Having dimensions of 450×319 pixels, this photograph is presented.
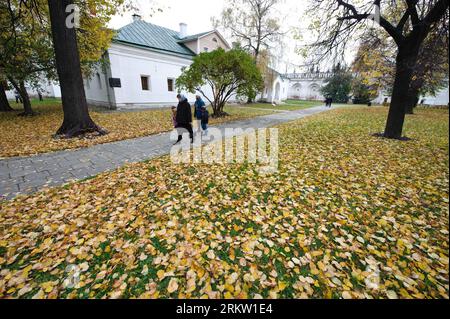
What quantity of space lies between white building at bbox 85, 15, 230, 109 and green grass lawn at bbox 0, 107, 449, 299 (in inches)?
586

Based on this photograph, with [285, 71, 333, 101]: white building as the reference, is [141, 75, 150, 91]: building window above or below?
below

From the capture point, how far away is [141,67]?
18672mm

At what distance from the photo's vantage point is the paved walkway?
14.2ft

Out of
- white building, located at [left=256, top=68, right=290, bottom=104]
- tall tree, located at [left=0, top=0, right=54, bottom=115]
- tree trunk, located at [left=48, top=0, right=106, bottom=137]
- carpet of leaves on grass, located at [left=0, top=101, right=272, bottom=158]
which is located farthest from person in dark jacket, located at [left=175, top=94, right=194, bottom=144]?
white building, located at [left=256, top=68, right=290, bottom=104]

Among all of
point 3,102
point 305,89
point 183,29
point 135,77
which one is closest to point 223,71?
point 135,77

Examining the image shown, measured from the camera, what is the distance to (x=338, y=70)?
391 inches

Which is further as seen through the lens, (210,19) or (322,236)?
(210,19)

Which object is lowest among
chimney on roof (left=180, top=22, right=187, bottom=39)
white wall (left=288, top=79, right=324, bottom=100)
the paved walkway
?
the paved walkway

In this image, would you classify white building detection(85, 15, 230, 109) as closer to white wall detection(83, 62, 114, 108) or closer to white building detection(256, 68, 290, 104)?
white wall detection(83, 62, 114, 108)

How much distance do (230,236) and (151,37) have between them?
23.7m

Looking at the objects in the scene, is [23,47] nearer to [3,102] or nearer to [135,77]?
[3,102]

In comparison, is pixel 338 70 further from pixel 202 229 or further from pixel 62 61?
pixel 62 61

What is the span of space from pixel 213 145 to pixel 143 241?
507 cm
